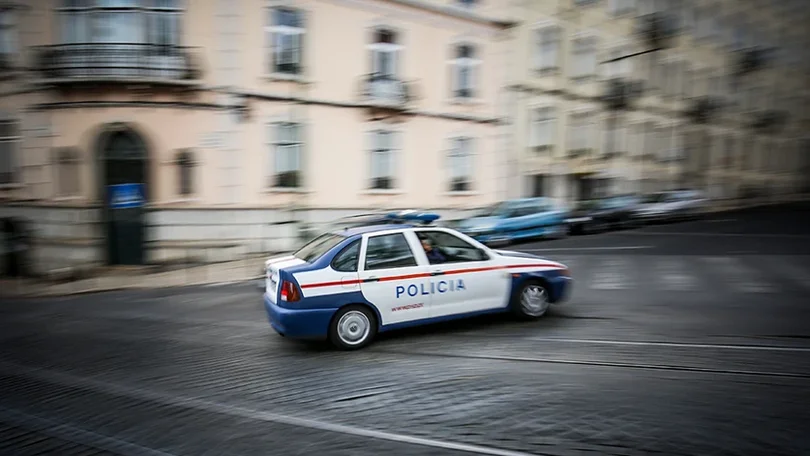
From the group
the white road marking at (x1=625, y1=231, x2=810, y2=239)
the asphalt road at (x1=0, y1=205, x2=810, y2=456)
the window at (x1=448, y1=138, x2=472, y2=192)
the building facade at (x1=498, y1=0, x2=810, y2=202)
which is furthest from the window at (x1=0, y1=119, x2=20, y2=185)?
A: the white road marking at (x1=625, y1=231, x2=810, y2=239)

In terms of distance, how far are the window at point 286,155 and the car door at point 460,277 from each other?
12056 mm

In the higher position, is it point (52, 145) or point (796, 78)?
point (796, 78)

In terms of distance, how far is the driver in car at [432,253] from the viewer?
26.3 ft

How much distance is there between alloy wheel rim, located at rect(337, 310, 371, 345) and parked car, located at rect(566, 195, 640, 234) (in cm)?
1502

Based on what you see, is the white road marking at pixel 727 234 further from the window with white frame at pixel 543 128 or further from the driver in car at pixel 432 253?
the driver in car at pixel 432 253

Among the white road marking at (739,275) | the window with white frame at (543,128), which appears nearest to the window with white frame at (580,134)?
the window with white frame at (543,128)

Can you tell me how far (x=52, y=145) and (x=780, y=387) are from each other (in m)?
17.7

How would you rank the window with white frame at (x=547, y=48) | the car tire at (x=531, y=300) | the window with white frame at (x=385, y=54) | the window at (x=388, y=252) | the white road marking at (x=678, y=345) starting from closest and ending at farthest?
the white road marking at (x=678, y=345), the window at (x=388, y=252), the car tire at (x=531, y=300), the window with white frame at (x=385, y=54), the window with white frame at (x=547, y=48)

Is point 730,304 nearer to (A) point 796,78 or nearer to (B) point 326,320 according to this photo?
(B) point 326,320

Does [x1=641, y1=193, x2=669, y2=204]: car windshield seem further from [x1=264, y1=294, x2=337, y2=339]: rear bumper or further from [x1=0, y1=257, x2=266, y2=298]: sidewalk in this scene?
[x1=264, y1=294, x2=337, y2=339]: rear bumper

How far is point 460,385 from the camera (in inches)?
239

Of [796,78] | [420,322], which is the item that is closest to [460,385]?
[420,322]

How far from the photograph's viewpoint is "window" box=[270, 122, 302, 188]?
19312 mm

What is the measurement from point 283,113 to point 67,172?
20.5 ft
